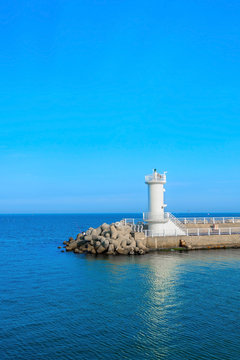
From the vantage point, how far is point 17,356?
12227 millimetres

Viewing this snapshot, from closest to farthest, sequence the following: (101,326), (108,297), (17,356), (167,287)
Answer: (17,356)
(101,326)
(108,297)
(167,287)

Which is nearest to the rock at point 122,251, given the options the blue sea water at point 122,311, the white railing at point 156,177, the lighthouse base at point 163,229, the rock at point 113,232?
the rock at point 113,232

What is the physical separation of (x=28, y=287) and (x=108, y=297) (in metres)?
5.79

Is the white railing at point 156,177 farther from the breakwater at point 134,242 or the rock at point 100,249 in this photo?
the rock at point 100,249

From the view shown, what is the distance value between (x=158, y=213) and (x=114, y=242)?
6017 mm

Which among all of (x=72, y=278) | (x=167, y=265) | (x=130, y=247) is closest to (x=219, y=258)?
(x=167, y=265)

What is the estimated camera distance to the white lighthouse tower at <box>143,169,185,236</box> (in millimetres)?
35594

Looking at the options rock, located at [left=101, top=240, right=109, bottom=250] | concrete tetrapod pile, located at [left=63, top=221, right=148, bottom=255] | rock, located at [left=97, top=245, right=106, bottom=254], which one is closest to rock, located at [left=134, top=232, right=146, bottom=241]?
concrete tetrapod pile, located at [left=63, top=221, right=148, bottom=255]

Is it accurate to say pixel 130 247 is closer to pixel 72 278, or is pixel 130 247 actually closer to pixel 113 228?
pixel 113 228

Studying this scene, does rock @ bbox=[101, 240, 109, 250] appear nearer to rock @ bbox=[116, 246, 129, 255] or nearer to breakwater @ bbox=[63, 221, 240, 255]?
breakwater @ bbox=[63, 221, 240, 255]

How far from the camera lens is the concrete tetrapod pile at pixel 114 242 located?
32875mm

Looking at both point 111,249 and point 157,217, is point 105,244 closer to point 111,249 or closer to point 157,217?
point 111,249

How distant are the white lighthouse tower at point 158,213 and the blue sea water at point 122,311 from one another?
7872mm

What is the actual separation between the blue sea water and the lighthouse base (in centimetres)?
767
